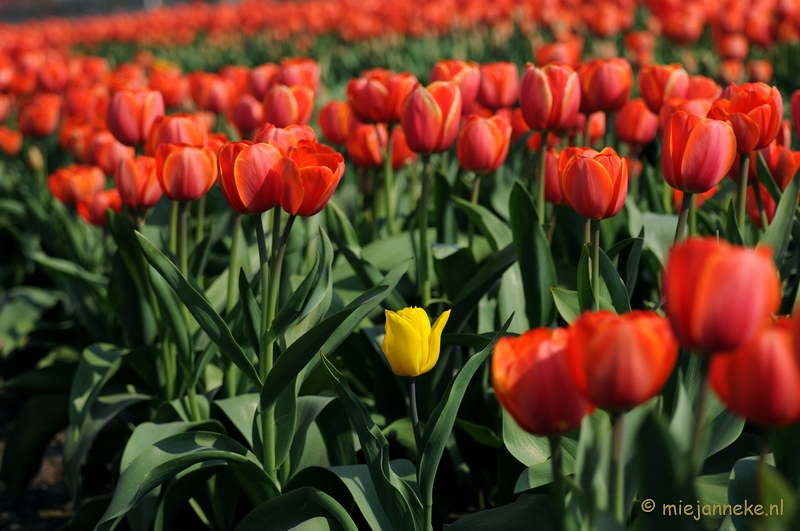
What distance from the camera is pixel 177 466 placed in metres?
Answer: 1.37

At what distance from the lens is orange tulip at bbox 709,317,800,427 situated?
668 millimetres

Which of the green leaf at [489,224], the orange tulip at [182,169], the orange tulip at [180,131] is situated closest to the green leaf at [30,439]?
the orange tulip at [180,131]

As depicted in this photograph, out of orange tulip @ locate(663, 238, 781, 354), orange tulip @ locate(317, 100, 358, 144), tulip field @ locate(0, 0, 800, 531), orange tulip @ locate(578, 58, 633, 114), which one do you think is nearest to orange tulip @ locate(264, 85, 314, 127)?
tulip field @ locate(0, 0, 800, 531)

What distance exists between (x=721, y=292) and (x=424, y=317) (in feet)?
1.93

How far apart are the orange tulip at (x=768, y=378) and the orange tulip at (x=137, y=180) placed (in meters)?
1.36

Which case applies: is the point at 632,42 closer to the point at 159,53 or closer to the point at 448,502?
the point at 448,502

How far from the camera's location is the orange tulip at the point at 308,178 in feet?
4.17

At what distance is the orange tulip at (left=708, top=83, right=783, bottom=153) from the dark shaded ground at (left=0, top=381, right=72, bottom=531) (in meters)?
1.85

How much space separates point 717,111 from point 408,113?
0.61 meters

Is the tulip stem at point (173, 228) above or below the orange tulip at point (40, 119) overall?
below

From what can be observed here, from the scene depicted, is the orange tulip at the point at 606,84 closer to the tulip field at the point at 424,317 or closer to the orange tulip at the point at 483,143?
the tulip field at the point at 424,317

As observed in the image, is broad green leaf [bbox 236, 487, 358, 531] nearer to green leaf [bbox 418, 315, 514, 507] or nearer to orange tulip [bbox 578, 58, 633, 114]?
green leaf [bbox 418, 315, 514, 507]

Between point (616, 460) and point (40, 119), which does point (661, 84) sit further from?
point (40, 119)

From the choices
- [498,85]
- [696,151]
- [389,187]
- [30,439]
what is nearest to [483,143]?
[389,187]
